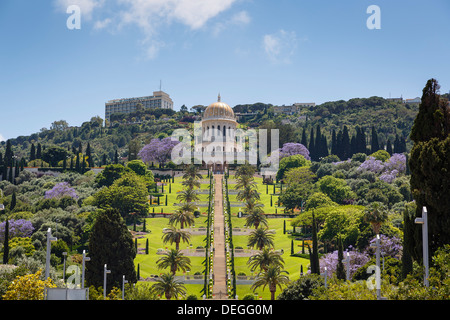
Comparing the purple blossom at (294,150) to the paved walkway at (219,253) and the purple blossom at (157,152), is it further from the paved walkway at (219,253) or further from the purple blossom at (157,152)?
the paved walkway at (219,253)

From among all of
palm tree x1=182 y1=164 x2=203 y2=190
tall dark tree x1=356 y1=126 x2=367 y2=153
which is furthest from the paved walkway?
tall dark tree x1=356 y1=126 x2=367 y2=153

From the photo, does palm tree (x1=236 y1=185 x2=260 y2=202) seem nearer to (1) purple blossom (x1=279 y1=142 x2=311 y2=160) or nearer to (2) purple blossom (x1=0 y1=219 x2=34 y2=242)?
(2) purple blossom (x1=0 y1=219 x2=34 y2=242)

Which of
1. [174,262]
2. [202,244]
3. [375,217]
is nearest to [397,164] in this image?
[375,217]

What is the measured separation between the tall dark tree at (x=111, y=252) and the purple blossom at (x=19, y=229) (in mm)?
15178

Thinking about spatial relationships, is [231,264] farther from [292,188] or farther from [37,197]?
[37,197]


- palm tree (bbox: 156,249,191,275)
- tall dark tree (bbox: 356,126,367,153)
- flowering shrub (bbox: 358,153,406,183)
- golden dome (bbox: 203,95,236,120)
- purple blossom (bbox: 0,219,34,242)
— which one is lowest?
palm tree (bbox: 156,249,191,275)

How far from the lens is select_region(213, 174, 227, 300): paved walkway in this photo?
170 feet

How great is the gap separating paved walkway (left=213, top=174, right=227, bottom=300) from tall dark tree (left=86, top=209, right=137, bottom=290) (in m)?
7.91

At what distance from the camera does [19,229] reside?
62875 mm

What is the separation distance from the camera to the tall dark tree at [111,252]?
4853 centimetres

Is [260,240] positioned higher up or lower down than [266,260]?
higher up

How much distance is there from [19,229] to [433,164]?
4726cm

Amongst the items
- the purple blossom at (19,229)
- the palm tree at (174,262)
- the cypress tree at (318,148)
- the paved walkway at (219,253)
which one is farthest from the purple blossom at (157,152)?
the palm tree at (174,262)

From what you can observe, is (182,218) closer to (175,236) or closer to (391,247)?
(175,236)
